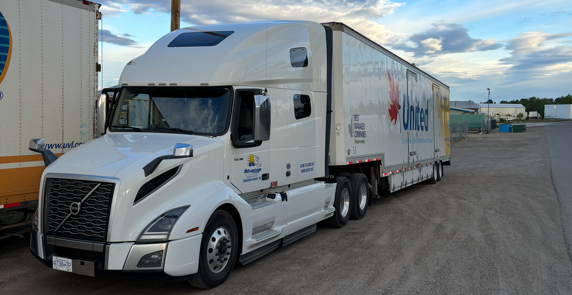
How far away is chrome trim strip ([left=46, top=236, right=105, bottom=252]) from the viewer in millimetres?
Answer: 4629

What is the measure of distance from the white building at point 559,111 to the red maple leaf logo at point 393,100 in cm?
15362

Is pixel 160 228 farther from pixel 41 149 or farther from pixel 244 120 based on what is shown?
pixel 41 149

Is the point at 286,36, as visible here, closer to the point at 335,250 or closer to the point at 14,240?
the point at 335,250

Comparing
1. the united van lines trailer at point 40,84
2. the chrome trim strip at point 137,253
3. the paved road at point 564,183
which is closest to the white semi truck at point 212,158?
the chrome trim strip at point 137,253

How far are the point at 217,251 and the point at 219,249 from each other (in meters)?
0.05

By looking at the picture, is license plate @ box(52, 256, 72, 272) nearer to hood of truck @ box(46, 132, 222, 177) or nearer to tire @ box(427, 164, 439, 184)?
hood of truck @ box(46, 132, 222, 177)

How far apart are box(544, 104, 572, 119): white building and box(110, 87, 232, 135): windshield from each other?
529 ft

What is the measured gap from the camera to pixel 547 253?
23.0ft

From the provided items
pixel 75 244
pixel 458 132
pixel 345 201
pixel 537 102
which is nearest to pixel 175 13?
pixel 345 201

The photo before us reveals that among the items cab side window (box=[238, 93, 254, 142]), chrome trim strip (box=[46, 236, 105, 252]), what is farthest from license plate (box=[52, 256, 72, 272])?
cab side window (box=[238, 93, 254, 142])

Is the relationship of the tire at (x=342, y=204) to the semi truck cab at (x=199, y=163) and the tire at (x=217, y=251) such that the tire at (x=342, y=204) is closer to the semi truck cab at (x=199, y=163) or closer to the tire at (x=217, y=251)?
the semi truck cab at (x=199, y=163)

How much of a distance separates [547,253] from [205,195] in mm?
5483

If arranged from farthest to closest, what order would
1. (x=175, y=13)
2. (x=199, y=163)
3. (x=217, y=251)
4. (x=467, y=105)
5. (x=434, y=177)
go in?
(x=467, y=105), (x=434, y=177), (x=175, y=13), (x=217, y=251), (x=199, y=163)

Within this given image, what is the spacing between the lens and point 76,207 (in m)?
4.76
